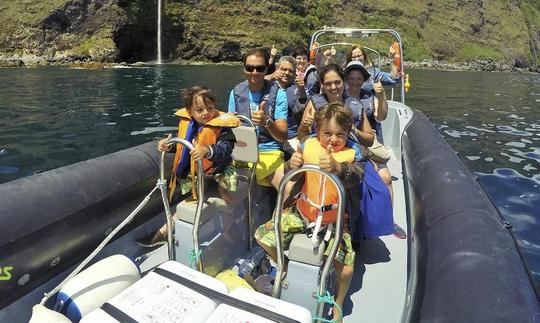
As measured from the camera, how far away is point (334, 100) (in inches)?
153

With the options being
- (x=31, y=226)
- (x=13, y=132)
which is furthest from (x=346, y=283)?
(x=13, y=132)

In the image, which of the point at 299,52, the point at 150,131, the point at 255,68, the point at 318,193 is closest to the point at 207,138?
the point at 255,68

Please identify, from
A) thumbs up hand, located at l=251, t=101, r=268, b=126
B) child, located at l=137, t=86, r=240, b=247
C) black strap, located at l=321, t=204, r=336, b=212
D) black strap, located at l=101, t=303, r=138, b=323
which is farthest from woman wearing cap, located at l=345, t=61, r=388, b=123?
black strap, located at l=101, t=303, r=138, b=323

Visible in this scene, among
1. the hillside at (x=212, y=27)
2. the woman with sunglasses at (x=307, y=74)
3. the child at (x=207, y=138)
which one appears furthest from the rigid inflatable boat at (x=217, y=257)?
the hillside at (x=212, y=27)

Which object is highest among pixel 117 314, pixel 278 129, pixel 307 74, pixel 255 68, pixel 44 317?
pixel 255 68

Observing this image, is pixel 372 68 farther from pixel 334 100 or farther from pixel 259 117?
pixel 259 117

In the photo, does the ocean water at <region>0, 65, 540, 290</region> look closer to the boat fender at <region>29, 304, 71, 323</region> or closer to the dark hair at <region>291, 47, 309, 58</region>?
the dark hair at <region>291, 47, 309, 58</region>

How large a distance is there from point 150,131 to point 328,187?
9291 millimetres

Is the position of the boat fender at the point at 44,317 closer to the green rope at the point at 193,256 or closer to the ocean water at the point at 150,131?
the green rope at the point at 193,256

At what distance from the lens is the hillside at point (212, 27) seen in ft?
156

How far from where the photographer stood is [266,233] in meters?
2.92

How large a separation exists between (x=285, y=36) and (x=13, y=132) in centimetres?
5915

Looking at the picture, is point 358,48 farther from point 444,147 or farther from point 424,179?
point 424,179

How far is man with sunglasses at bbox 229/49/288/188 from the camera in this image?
3.57 metres
